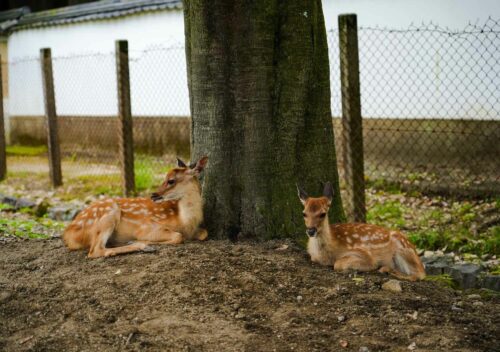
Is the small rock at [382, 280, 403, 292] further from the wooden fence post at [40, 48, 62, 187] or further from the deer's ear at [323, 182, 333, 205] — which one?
the wooden fence post at [40, 48, 62, 187]

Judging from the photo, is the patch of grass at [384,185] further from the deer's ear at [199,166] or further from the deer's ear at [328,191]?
the deer's ear at [199,166]

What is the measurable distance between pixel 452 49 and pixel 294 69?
169 inches

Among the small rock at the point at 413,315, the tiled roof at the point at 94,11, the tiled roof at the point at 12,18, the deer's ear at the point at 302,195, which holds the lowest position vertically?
the small rock at the point at 413,315

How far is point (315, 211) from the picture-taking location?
556cm

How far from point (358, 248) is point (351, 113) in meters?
1.92

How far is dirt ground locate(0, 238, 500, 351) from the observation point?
430 centimetres

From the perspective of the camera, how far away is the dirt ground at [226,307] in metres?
4.30

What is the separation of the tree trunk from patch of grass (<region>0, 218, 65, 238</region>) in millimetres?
2369

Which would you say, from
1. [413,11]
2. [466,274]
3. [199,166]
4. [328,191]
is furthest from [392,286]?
[413,11]

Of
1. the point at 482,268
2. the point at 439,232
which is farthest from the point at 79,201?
the point at 482,268

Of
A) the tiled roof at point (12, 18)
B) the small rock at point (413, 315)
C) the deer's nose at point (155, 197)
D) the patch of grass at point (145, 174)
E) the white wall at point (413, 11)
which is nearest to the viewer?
the small rock at point (413, 315)

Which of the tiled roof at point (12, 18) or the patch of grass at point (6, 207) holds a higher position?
the tiled roof at point (12, 18)

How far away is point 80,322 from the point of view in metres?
4.65

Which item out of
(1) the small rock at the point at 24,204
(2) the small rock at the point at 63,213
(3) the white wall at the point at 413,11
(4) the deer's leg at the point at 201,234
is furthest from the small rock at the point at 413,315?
(1) the small rock at the point at 24,204
